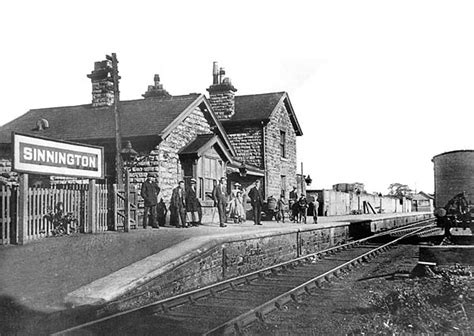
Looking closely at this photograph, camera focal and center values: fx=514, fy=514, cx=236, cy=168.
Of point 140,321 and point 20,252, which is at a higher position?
point 20,252

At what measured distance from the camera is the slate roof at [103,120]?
18.1 m

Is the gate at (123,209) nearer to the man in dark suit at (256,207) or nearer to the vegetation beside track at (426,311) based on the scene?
the man in dark suit at (256,207)

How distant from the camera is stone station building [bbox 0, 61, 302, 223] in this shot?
58.5 ft

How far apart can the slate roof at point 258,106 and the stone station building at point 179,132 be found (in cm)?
6

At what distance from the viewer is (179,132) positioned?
1884cm

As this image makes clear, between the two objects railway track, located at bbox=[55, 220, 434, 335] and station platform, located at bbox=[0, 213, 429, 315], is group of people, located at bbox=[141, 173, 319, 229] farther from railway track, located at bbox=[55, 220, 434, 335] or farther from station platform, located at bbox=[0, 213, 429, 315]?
railway track, located at bbox=[55, 220, 434, 335]

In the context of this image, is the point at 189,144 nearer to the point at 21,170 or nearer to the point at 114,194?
the point at 114,194

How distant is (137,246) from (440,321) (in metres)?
5.62

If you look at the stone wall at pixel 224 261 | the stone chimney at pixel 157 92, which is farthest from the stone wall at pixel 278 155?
the stone wall at pixel 224 261

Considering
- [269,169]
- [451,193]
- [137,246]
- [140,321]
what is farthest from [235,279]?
[269,169]

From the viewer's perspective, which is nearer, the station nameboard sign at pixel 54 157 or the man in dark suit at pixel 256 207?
the station nameboard sign at pixel 54 157

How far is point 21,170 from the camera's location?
9641 millimetres

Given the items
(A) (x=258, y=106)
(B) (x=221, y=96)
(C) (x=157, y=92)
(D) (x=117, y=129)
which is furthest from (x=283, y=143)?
(D) (x=117, y=129)

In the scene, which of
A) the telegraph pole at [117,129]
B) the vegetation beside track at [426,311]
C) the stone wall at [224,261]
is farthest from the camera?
the telegraph pole at [117,129]
